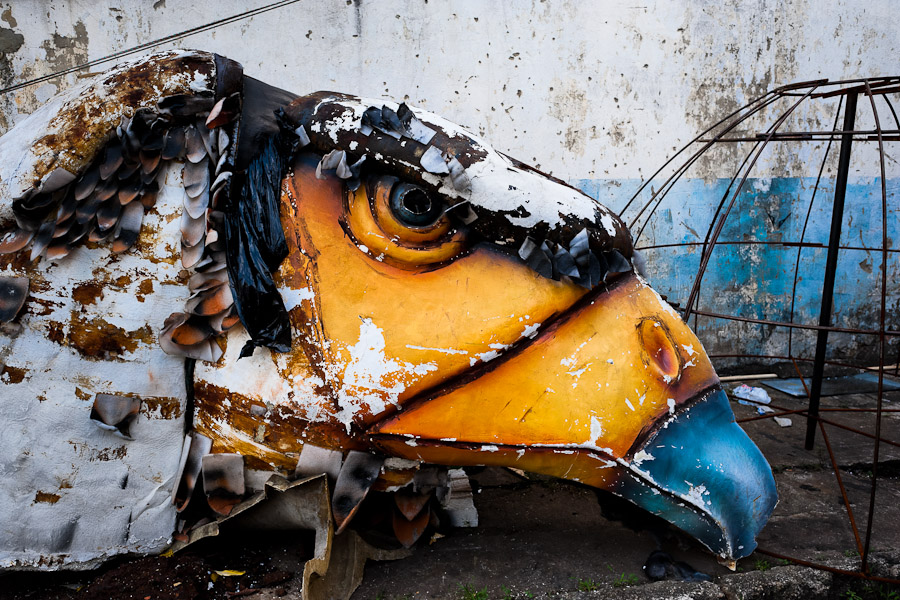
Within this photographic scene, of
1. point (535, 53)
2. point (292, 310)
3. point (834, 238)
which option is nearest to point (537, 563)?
point (292, 310)

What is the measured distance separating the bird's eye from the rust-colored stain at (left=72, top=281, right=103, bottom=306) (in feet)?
2.15

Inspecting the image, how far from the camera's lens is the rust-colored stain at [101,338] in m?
1.61

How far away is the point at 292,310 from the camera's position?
159 centimetres

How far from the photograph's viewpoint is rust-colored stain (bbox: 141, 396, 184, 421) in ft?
5.40

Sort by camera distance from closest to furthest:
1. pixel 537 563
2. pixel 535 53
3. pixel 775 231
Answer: pixel 537 563
pixel 535 53
pixel 775 231

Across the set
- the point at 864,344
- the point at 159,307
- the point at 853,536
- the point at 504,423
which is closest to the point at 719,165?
the point at 864,344

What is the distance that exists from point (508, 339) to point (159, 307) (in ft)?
2.95

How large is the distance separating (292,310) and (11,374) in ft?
2.42

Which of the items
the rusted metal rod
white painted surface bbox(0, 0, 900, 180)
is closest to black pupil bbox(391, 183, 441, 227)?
the rusted metal rod

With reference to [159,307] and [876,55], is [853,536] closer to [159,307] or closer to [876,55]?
[159,307]

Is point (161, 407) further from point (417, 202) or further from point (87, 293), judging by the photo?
point (417, 202)

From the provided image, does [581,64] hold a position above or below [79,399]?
above

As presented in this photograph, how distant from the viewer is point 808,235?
4391 millimetres

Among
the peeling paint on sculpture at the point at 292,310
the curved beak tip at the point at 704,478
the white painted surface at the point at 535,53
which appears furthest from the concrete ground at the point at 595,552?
the white painted surface at the point at 535,53
